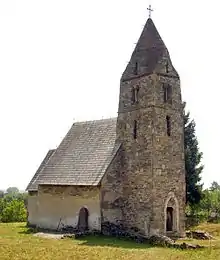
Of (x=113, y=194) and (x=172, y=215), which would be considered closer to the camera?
(x=172, y=215)

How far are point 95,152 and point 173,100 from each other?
25.9ft

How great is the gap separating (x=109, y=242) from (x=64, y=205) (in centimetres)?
812

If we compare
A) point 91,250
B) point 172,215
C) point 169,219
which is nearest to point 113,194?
point 169,219

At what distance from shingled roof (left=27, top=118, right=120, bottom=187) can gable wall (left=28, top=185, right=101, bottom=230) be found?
2.27 ft

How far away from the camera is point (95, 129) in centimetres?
4147

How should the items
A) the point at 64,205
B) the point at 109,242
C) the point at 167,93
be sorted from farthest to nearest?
the point at 64,205 → the point at 167,93 → the point at 109,242

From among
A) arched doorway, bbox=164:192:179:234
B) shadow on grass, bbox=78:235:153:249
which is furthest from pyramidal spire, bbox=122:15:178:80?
shadow on grass, bbox=78:235:153:249

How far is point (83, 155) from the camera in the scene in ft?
130

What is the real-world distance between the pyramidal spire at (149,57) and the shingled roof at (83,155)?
17.4ft

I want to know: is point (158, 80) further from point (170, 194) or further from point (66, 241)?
point (66, 241)

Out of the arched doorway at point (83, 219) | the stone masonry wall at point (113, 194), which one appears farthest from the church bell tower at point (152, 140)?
the arched doorway at point (83, 219)

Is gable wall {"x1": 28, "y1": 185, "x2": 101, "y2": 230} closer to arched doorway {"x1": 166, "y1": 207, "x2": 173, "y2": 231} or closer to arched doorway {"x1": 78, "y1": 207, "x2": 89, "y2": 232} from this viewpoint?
arched doorway {"x1": 78, "y1": 207, "x2": 89, "y2": 232}

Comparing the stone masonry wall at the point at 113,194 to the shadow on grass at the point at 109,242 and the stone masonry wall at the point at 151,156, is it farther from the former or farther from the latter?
the shadow on grass at the point at 109,242

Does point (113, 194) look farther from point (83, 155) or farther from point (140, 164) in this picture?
point (83, 155)
